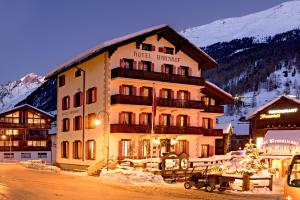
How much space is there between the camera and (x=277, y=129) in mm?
49594

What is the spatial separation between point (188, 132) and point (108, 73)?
10254 millimetres

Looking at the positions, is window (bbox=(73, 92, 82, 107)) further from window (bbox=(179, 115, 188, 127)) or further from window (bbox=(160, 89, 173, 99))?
window (bbox=(179, 115, 188, 127))

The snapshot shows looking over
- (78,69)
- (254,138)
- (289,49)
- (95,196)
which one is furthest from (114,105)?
(289,49)

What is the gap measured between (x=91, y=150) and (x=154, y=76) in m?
9.13

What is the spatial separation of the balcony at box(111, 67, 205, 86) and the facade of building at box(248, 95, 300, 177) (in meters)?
7.35

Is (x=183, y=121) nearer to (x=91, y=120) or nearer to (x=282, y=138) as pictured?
(x=91, y=120)

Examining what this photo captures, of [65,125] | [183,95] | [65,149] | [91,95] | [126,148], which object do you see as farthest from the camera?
[65,125]

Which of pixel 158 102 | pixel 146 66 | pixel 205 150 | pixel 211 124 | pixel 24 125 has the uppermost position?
pixel 146 66

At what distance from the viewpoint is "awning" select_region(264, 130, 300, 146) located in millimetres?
43969

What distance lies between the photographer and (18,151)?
8375cm

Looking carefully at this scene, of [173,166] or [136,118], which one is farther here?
[136,118]

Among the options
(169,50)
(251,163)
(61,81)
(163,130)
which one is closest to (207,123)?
(163,130)

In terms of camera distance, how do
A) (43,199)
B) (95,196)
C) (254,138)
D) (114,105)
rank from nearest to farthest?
(43,199) < (95,196) < (114,105) < (254,138)

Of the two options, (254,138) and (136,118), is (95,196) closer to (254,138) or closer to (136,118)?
(136,118)
